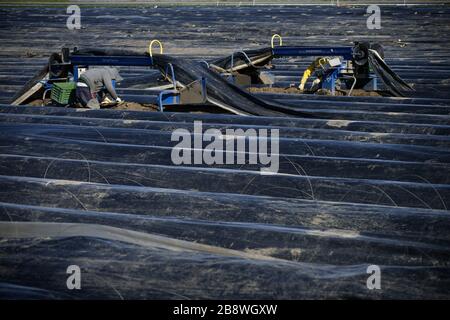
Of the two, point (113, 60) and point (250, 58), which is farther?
point (250, 58)

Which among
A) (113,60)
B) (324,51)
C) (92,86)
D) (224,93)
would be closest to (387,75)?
(324,51)

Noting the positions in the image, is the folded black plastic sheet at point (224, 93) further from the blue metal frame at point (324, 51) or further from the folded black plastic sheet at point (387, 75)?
the folded black plastic sheet at point (387, 75)

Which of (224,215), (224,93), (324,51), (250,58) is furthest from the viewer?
(250,58)

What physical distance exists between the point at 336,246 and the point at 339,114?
591cm

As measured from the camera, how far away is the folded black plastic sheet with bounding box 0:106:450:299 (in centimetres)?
517

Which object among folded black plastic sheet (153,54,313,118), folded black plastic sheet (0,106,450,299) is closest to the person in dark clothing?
folded black plastic sheet (153,54,313,118)

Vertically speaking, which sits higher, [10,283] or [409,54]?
[409,54]

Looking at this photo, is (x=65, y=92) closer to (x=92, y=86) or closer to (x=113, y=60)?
(x=92, y=86)

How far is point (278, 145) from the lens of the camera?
952 cm

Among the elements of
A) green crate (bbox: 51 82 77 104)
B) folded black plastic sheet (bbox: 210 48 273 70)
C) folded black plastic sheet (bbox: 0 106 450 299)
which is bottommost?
folded black plastic sheet (bbox: 0 106 450 299)

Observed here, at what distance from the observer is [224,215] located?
6.97 meters

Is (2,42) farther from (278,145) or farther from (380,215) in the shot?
(380,215)

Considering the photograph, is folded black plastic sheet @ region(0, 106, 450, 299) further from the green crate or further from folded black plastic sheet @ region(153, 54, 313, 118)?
the green crate
